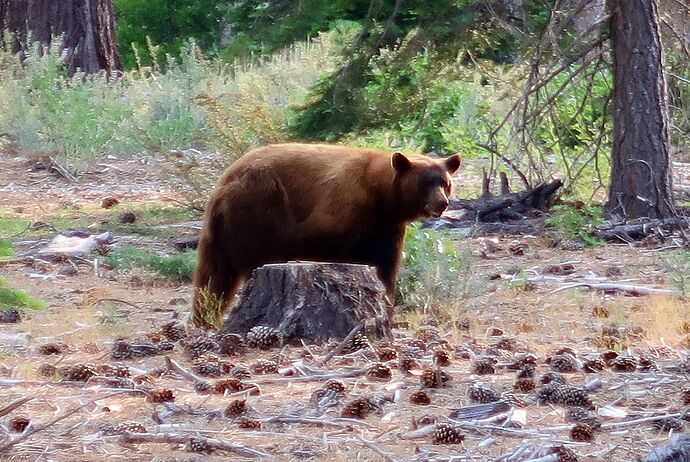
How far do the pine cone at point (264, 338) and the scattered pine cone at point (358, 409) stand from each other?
148cm

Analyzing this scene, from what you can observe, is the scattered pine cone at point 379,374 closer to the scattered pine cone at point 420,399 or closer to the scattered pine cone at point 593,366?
the scattered pine cone at point 420,399

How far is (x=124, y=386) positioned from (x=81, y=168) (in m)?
9.90

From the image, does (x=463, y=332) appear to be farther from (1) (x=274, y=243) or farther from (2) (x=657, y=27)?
(2) (x=657, y=27)

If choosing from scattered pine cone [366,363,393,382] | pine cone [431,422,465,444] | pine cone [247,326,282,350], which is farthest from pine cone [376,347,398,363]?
pine cone [431,422,465,444]

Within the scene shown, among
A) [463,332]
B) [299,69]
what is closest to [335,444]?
[463,332]

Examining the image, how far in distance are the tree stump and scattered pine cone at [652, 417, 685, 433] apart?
2181 millimetres

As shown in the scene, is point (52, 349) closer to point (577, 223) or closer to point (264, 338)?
point (264, 338)

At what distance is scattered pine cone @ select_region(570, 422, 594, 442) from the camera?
473 cm

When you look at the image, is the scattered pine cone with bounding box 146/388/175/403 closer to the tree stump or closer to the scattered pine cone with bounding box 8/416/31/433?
the scattered pine cone with bounding box 8/416/31/433

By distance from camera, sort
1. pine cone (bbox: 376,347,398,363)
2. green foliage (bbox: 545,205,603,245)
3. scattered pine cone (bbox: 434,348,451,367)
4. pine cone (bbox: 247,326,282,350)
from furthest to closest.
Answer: green foliage (bbox: 545,205,603,245)
pine cone (bbox: 247,326,282,350)
pine cone (bbox: 376,347,398,363)
scattered pine cone (bbox: 434,348,451,367)

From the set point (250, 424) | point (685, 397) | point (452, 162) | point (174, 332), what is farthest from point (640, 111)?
point (250, 424)

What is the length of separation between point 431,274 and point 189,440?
369 centimetres

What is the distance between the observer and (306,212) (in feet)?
25.6

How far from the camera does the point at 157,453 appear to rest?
463cm
